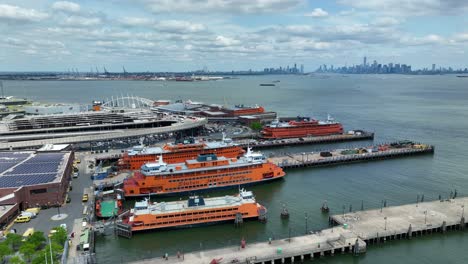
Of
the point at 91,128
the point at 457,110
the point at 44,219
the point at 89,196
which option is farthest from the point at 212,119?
the point at 457,110

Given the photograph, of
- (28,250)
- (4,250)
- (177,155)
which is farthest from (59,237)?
(177,155)

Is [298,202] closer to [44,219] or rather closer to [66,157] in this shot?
[44,219]

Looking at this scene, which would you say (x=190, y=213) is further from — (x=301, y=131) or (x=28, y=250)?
(x=301, y=131)

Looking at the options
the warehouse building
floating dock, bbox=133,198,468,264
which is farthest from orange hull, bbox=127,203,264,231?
the warehouse building

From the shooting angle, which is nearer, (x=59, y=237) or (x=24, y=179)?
(x=59, y=237)

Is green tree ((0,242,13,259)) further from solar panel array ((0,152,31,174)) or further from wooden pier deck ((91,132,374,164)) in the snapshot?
wooden pier deck ((91,132,374,164))
